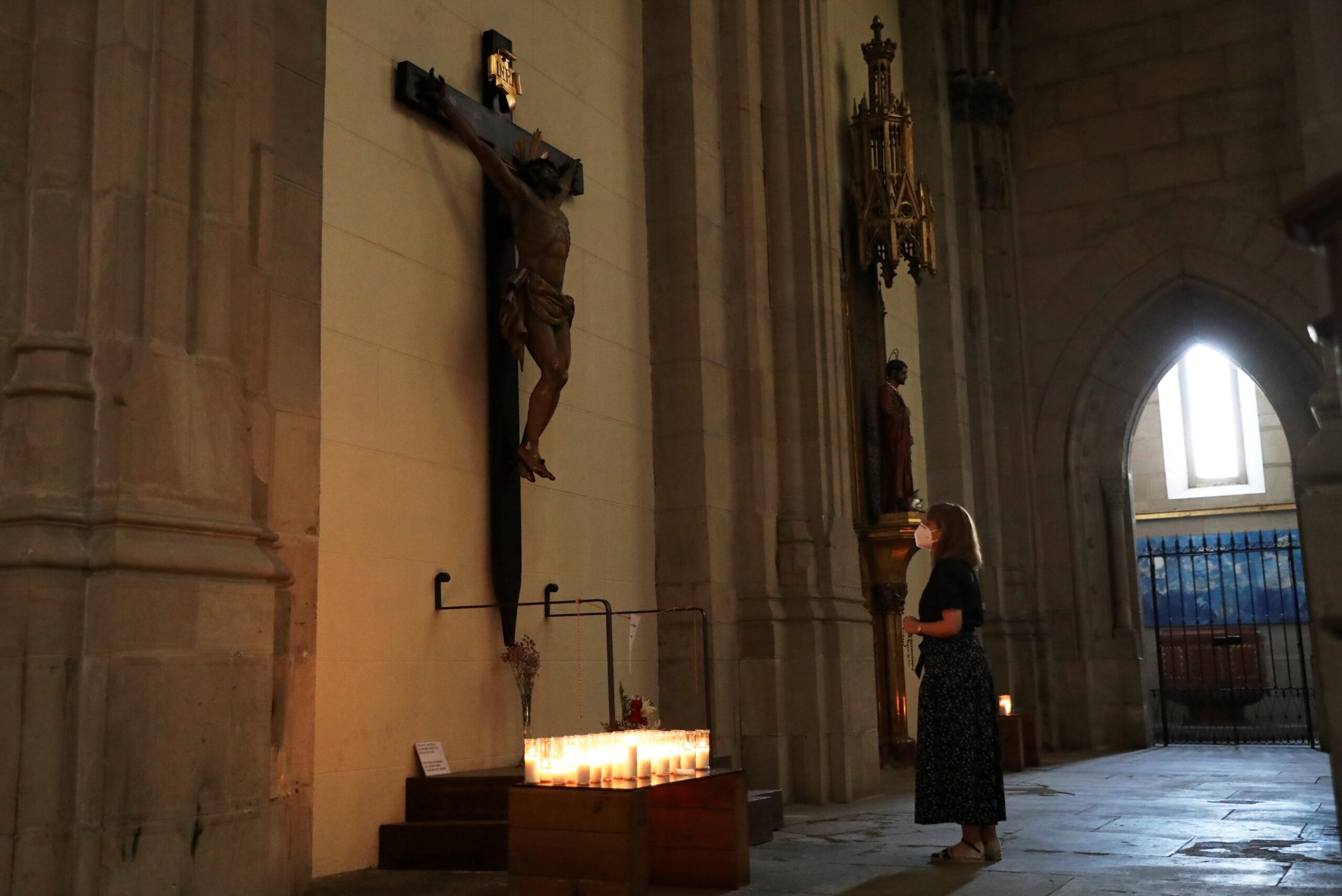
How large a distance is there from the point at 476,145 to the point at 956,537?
3.02 metres

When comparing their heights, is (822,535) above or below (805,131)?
below

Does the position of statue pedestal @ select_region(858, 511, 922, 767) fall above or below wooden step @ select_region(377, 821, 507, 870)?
above

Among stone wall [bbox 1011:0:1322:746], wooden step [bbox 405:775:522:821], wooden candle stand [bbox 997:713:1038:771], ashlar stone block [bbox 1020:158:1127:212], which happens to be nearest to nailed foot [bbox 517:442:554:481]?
wooden step [bbox 405:775:522:821]

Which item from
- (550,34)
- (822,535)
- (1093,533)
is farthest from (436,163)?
(1093,533)

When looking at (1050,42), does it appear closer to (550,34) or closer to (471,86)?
(550,34)

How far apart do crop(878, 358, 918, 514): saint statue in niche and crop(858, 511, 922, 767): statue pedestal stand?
4.8 inches

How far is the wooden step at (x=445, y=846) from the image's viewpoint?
558 cm

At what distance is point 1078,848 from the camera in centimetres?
594

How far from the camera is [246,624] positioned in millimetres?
4492

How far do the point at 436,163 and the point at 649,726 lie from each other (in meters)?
3.02

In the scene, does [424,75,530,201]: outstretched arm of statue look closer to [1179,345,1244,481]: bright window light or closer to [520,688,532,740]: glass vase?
[520,688,532,740]: glass vase

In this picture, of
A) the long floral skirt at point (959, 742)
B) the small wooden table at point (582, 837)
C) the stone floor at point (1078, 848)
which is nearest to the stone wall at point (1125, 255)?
the stone floor at point (1078, 848)

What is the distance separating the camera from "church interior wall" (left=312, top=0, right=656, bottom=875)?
586 cm

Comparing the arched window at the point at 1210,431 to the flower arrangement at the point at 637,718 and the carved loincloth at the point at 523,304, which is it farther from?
the flower arrangement at the point at 637,718
